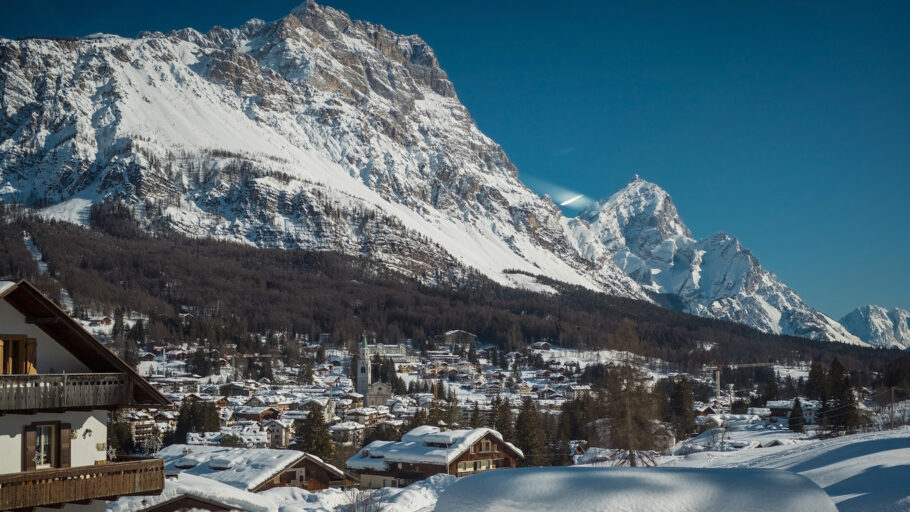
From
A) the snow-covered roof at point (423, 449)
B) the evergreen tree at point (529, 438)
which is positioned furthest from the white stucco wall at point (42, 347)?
the evergreen tree at point (529, 438)

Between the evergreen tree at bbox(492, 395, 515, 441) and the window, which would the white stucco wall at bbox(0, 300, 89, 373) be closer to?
the window

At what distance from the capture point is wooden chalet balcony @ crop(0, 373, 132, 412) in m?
14.2

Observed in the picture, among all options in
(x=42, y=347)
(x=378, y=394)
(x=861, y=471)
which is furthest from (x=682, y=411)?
(x=378, y=394)

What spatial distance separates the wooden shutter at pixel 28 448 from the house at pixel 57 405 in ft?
0.05

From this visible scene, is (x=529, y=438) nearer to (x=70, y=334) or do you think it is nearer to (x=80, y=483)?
(x=80, y=483)

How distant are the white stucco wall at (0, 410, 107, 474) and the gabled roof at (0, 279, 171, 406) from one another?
89 cm

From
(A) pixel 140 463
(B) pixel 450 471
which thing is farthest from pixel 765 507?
(B) pixel 450 471

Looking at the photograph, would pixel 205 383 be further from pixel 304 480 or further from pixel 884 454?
pixel 884 454

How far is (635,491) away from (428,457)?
40.9 meters

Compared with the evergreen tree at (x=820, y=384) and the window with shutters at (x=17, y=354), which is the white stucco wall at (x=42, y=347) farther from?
the evergreen tree at (x=820, y=384)

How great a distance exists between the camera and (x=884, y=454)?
20141 mm

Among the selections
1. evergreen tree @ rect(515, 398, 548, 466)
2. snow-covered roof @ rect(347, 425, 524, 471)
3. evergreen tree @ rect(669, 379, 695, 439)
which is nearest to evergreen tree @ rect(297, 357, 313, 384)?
evergreen tree @ rect(669, 379, 695, 439)

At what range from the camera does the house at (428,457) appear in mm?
46250

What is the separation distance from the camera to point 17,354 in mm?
15227
